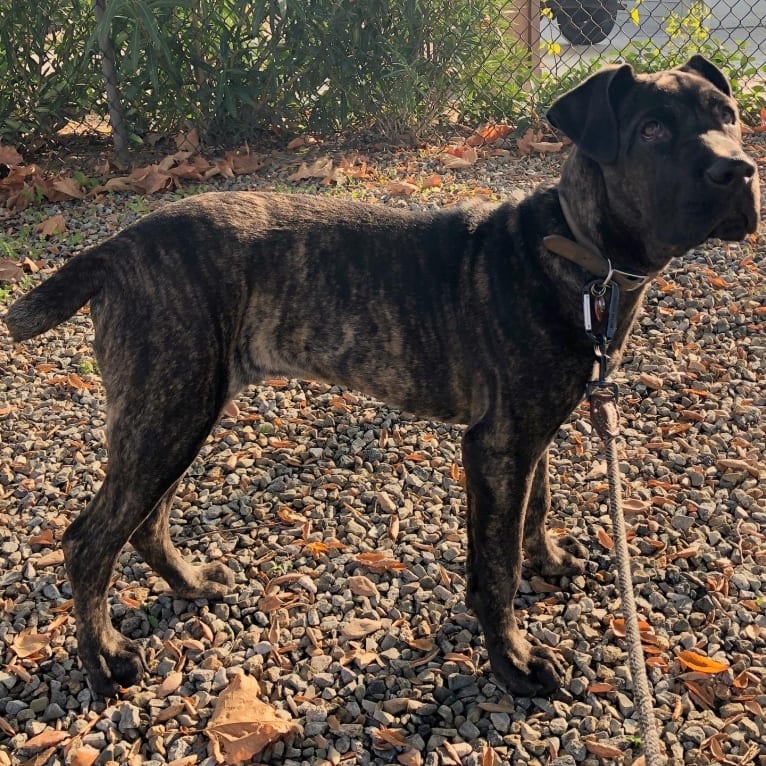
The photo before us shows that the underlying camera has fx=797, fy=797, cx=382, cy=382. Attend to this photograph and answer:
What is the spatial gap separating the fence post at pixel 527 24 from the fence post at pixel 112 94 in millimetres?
3821

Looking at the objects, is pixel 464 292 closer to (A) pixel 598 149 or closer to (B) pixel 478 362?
(B) pixel 478 362

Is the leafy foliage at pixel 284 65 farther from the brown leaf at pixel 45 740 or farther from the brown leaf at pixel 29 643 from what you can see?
the brown leaf at pixel 45 740

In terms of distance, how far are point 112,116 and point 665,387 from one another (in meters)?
5.57

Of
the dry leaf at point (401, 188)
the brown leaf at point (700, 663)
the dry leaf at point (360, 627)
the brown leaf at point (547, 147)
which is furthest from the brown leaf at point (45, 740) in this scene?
the brown leaf at point (547, 147)

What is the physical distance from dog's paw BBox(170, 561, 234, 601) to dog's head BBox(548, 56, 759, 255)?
2.02 meters

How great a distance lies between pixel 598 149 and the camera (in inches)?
101

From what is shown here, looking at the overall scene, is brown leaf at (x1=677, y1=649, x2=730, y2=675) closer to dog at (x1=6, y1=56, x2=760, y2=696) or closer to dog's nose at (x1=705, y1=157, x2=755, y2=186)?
dog at (x1=6, y1=56, x2=760, y2=696)

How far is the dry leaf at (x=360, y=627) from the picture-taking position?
9.91 ft

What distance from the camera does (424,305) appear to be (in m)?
2.86

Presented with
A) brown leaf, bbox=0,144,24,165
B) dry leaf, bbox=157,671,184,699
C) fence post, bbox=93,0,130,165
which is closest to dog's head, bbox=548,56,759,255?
dry leaf, bbox=157,671,184,699

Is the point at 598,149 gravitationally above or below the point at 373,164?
above

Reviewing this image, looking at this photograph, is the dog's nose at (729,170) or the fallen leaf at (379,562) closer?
the dog's nose at (729,170)

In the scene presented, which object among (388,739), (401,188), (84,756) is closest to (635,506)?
(388,739)

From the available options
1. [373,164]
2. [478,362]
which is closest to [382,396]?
[478,362]
